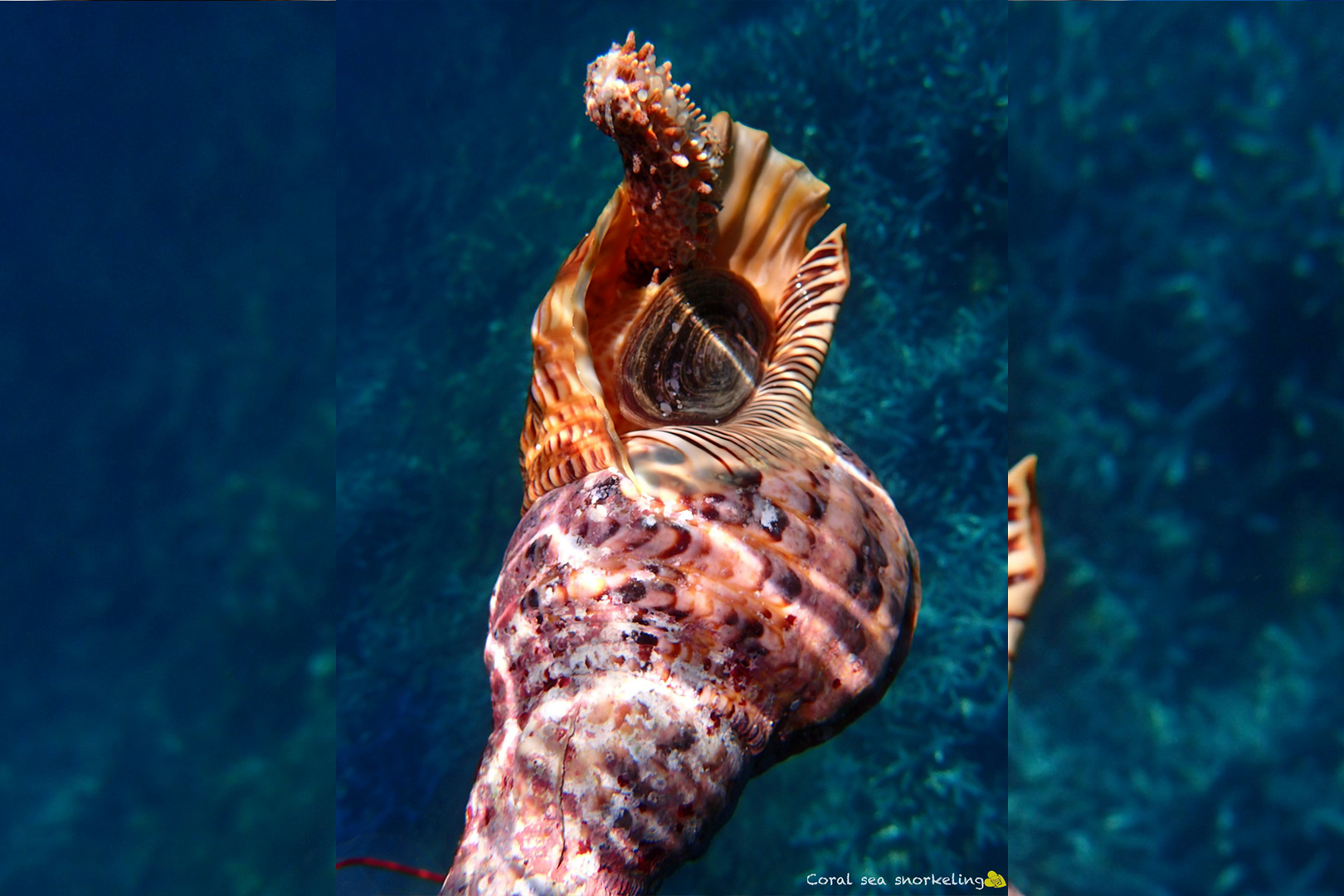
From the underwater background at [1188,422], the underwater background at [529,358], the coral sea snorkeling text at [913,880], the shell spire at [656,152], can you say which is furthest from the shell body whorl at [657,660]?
the coral sea snorkeling text at [913,880]

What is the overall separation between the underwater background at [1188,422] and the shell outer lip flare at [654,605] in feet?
1.56

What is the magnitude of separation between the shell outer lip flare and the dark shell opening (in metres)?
0.24

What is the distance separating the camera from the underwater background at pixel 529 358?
282 cm

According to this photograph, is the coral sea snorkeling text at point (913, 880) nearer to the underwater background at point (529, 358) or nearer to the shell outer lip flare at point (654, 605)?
the underwater background at point (529, 358)

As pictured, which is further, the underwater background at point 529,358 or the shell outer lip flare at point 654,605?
the underwater background at point 529,358

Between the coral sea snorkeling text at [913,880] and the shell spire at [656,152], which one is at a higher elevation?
the shell spire at [656,152]

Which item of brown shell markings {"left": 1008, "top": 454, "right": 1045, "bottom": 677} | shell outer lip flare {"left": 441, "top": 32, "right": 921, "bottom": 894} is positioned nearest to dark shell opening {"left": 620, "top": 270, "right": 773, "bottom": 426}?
shell outer lip flare {"left": 441, "top": 32, "right": 921, "bottom": 894}

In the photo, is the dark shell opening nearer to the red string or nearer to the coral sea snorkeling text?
the coral sea snorkeling text

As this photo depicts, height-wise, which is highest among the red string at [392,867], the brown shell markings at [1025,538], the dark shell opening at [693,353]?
the dark shell opening at [693,353]

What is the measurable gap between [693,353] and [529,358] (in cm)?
161

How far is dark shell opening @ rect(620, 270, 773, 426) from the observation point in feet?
6.09

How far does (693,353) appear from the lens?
6.41 ft

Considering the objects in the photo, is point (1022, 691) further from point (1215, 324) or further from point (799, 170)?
point (799, 170)

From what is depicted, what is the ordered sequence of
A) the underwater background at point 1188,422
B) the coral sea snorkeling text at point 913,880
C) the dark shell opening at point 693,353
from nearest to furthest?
the underwater background at point 1188,422 < the dark shell opening at point 693,353 < the coral sea snorkeling text at point 913,880
